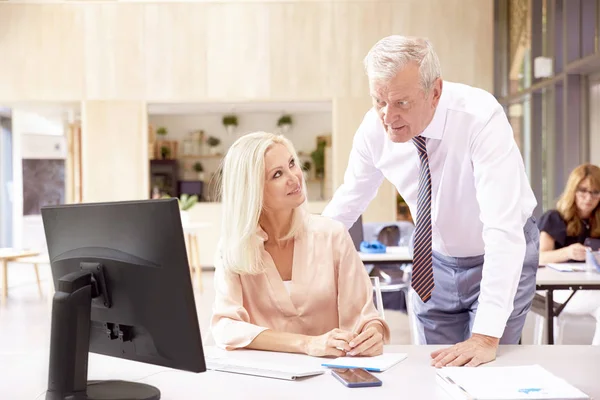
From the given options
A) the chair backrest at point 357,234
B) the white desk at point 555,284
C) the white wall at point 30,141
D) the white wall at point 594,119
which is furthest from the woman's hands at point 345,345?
the white wall at point 30,141

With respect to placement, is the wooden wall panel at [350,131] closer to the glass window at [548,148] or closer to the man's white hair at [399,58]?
the glass window at [548,148]

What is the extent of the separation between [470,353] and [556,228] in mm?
2945

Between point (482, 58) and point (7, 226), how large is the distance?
8398 mm

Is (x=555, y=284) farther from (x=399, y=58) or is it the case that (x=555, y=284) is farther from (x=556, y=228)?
(x=399, y=58)

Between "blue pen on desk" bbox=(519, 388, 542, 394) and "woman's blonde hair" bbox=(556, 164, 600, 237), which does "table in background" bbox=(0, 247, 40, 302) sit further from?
"blue pen on desk" bbox=(519, 388, 542, 394)

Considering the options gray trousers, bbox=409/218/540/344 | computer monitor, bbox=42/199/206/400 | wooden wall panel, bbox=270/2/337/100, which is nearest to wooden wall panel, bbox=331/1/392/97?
wooden wall panel, bbox=270/2/337/100

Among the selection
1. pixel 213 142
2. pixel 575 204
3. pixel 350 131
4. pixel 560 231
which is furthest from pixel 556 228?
pixel 213 142

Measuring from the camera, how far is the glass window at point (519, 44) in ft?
27.7

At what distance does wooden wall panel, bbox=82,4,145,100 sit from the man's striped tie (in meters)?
8.33

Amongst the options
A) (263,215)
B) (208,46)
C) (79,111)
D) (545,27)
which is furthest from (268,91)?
(263,215)

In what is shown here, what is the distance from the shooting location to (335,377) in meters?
1.68

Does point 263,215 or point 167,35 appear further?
point 167,35

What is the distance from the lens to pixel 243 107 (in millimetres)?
11391

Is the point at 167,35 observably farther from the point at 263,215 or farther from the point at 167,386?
the point at 167,386
